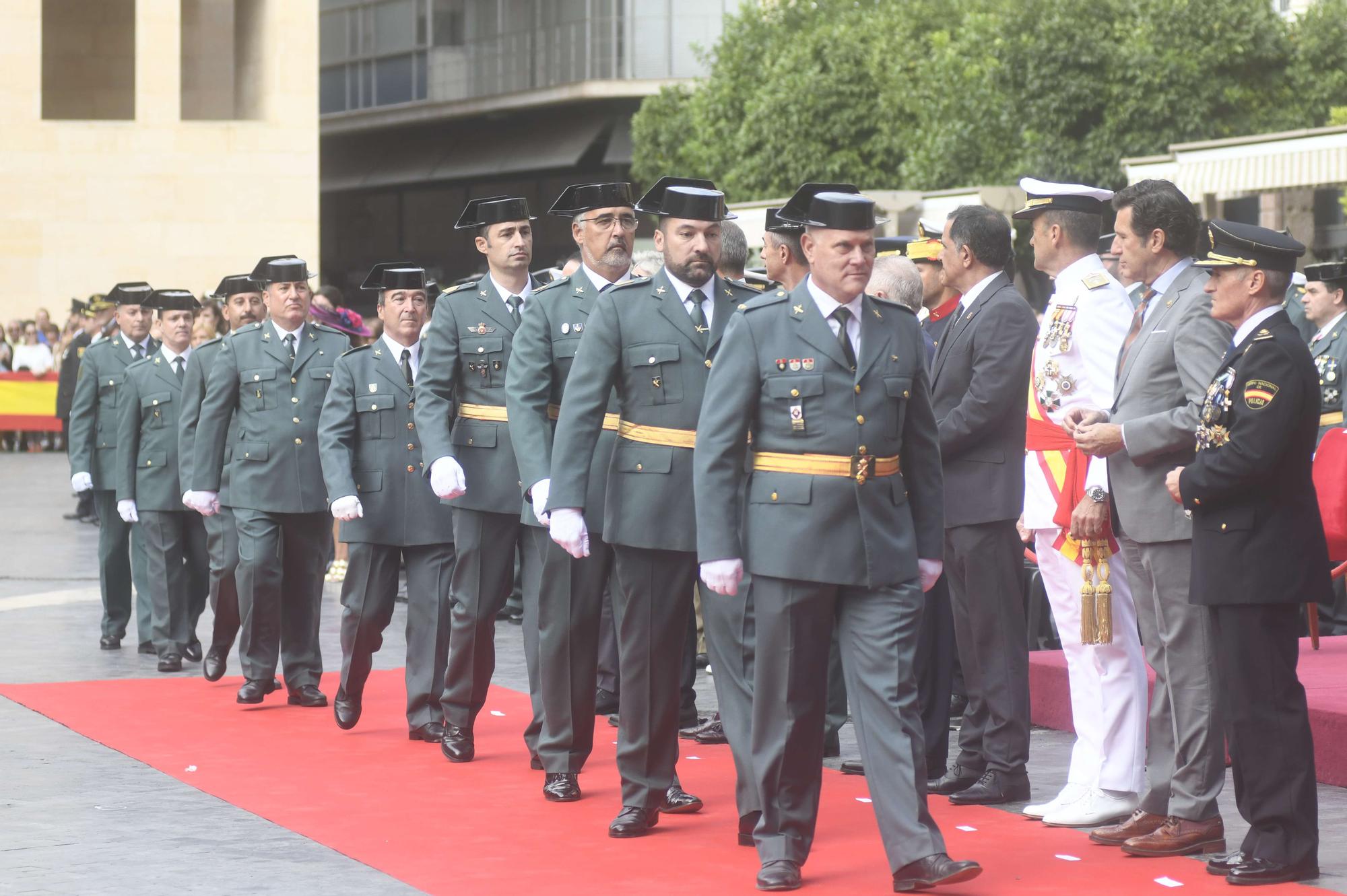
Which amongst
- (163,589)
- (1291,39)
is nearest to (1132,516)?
(163,589)

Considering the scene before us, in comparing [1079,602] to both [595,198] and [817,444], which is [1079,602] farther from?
[595,198]

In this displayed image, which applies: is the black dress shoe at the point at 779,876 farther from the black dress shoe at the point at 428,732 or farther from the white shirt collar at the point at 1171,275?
the black dress shoe at the point at 428,732

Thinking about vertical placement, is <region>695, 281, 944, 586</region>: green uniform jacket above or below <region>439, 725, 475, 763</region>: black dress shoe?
above

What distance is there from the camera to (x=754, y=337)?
236 inches

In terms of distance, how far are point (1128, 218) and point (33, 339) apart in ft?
89.1

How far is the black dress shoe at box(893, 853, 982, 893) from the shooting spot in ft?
18.3

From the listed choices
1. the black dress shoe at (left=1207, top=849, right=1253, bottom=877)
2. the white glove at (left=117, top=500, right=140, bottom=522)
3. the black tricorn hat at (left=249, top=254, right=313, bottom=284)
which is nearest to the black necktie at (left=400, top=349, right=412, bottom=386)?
the black tricorn hat at (left=249, top=254, right=313, bottom=284)

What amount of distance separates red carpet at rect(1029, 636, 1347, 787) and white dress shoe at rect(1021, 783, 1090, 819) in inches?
45.2

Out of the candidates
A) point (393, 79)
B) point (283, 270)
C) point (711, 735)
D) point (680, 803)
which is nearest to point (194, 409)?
point (283, 270)

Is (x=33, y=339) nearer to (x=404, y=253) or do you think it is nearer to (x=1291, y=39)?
(x=1291, y=39)

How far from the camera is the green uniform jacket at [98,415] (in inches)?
476

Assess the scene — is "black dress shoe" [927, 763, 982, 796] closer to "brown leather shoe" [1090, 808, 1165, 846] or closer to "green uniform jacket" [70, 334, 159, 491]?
"brown leather shoe" [1090, 808, 1165, 846]

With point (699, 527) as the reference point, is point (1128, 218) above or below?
above

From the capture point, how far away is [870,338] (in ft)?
19.6
